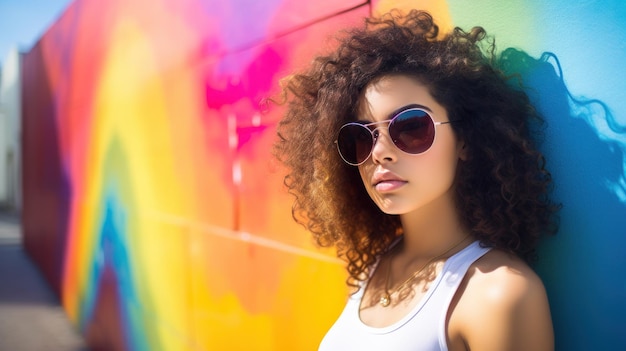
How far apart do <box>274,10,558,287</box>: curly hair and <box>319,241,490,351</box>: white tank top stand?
2.8 inches

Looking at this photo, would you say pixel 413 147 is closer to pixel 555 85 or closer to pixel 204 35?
pixel 555 85

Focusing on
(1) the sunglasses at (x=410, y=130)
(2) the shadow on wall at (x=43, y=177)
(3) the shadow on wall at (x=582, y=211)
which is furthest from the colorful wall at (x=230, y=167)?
(1) the sunglasses at (x=410, y=130)

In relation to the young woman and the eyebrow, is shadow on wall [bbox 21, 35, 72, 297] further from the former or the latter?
the eyebrow

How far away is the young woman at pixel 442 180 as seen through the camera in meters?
1.20

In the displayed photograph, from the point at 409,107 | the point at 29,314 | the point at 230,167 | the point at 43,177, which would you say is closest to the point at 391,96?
the point at 409,107

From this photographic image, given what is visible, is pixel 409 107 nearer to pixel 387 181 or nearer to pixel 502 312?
pixel 387 181

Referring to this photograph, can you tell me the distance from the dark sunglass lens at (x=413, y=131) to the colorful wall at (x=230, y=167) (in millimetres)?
279

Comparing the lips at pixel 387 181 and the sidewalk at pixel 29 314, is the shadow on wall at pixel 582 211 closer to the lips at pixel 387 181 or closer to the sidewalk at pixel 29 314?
the lips at pixel 387 181

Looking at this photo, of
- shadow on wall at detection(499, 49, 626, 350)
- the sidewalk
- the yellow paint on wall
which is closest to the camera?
shadow on wall at detection(499, 49, 626, 350)

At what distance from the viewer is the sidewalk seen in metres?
5.58

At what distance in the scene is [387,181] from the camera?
53.8 inches

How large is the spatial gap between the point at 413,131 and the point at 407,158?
0.06 metres

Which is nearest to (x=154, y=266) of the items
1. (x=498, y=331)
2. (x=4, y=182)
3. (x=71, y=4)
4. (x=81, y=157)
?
(x=81, y=157)

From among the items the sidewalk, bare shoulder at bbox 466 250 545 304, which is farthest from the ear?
the sidewalk
